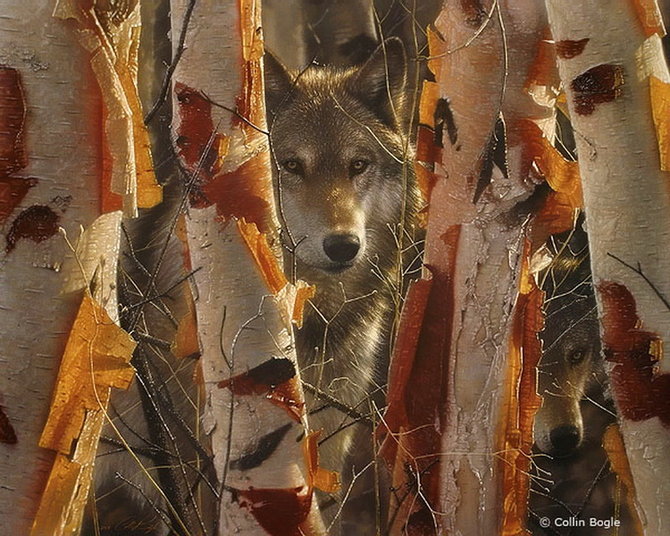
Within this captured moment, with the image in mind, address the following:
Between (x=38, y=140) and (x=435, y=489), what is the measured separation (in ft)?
3.29

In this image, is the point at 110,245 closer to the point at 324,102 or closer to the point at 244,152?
the point at 244,152

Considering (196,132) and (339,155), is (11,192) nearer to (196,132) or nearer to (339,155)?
(196,132)

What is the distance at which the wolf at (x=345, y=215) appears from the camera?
6.31 ft

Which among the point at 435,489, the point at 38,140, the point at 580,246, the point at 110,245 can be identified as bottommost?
the point at 435,489

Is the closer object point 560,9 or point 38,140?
point 38,140

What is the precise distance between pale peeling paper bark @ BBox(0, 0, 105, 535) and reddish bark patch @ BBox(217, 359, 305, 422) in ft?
1.08

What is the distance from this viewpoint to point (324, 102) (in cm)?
213

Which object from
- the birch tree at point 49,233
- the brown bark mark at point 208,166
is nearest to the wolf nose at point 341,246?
the brown bark mark at point 208,166

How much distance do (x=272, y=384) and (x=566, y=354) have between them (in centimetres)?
74

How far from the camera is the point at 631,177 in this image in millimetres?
1660

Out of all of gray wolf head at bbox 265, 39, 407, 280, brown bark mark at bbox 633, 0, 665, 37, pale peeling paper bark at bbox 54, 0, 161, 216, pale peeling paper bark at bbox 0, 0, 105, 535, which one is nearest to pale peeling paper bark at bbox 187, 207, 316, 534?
pale peeling paper bark at bbox 54, 0, 161, 216

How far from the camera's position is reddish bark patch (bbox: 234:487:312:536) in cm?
158

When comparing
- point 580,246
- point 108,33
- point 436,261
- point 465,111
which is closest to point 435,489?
point 436,261

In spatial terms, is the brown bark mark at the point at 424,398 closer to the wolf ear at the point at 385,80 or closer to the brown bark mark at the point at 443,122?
the brown bark mark at the point at 443,122
